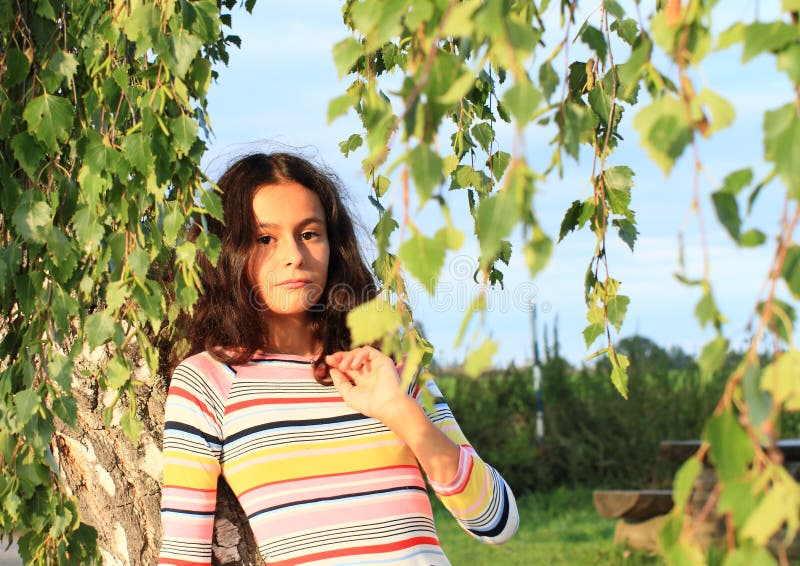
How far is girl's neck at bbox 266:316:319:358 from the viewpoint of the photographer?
70.1 inches

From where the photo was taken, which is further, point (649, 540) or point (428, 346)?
point (649, 540)

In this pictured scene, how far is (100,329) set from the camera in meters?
1.37

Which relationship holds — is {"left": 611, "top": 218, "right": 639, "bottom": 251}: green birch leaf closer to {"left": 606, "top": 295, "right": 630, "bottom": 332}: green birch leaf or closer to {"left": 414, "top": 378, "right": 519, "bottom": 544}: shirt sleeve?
{"left": 606, "top": 295, "right": 630, "bottom": 332}: green birch leaf

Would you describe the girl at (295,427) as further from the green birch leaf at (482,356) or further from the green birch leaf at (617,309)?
the green birch leaf at (482,356)

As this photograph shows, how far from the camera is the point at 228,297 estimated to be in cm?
174

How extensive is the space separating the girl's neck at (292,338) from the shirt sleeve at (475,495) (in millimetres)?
252

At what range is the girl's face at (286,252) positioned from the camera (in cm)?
168

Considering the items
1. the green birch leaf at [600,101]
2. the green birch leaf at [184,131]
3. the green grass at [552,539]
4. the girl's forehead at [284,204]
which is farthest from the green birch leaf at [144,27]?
the green grass at [552,539]

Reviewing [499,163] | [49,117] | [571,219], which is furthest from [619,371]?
[49,117]

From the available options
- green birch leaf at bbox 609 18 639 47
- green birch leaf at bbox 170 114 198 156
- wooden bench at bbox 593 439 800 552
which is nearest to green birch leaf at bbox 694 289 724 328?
green birch leaf at bbox 170 114 198 156

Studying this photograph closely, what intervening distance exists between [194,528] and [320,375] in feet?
1.14

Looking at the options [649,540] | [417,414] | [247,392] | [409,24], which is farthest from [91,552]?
[649,540]

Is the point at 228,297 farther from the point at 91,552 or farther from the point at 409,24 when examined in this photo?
the point at 409,24

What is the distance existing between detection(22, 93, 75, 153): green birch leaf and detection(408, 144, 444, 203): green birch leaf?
2.86 feet
